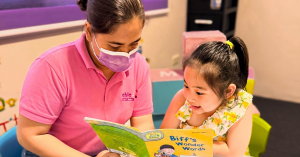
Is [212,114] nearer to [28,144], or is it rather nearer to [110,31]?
[110,31]

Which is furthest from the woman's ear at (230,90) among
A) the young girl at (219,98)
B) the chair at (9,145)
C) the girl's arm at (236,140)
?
the chair at (9,145)

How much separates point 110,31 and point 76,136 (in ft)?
1.54

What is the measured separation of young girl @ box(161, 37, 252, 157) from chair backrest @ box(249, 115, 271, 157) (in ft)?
1.06

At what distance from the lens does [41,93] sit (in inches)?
35.3

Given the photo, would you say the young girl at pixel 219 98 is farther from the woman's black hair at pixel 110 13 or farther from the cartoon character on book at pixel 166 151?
the woman's black hair at pixel 110 13

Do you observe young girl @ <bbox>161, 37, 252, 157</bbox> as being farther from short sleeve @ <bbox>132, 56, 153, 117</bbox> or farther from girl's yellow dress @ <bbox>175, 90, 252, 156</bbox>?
short sleeve @ <bbox>132, 56, 153, 117</bbox>

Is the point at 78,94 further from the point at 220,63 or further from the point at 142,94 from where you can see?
the point at 220,63

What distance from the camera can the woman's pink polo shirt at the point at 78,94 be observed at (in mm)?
899

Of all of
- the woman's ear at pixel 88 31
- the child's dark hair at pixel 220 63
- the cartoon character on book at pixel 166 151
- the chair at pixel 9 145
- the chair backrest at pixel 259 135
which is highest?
the woman's ear at pixel 88 31

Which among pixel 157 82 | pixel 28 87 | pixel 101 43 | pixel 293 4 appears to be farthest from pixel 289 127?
pixel 28 87

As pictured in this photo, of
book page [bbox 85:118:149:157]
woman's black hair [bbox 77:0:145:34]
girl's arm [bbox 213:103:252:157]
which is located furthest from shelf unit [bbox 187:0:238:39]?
book page [bbox 85:118:149:157]

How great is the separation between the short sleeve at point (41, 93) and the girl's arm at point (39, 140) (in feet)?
0.11

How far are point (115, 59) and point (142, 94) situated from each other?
27cm

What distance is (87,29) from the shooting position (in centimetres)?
95
